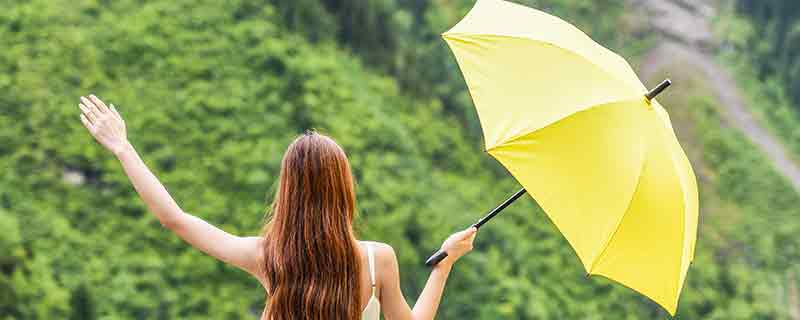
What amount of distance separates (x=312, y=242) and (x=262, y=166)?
673 centimetres

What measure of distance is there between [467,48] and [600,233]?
0.57m

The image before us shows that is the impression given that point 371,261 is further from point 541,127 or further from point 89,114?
point 541,127

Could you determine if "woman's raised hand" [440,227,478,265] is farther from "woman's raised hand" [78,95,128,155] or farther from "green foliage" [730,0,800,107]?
"green foliage" [730,0,800,107]

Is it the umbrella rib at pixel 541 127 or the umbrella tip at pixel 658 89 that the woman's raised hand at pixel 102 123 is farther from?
the umbrella tip at pixel 658 89

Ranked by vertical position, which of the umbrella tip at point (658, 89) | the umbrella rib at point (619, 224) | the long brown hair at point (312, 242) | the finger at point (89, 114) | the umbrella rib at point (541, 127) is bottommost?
the umbrella rib at point (619, 224)

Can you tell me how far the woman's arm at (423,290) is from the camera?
172cm

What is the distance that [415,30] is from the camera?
10523 mm

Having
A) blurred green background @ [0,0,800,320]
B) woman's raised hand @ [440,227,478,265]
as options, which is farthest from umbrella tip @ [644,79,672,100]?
blurred green background @ [0,0,800,320]

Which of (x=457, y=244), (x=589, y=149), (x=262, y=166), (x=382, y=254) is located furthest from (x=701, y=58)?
(x=382, y=254)

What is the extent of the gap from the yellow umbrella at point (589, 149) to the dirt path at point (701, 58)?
422 inches

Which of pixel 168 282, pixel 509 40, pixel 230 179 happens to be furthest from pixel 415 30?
pixel 509 40

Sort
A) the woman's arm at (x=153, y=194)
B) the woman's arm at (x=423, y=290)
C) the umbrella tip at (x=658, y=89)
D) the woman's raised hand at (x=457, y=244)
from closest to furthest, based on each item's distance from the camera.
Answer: the woman's arm at (x=153, y=194) → the woman's arm at (x=423, y=290) → the woman's raised hand at (x=457, y=244) → the umbrella tip at (x=658, y=89)

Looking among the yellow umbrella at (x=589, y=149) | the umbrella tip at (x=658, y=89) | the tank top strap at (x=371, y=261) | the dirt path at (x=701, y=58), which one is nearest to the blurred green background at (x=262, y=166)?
the dirt path at (x=701, y=58)

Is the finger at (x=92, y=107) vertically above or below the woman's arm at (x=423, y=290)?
above
